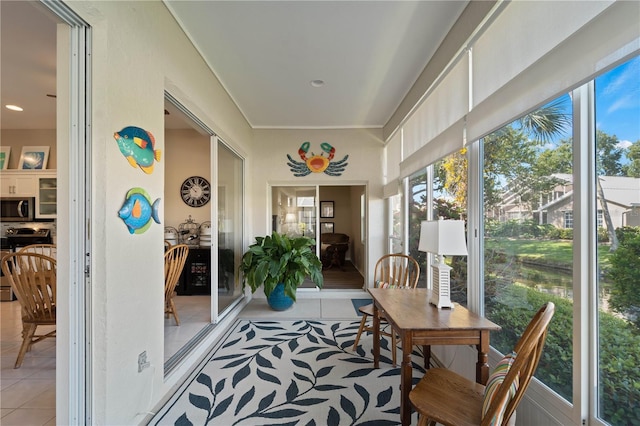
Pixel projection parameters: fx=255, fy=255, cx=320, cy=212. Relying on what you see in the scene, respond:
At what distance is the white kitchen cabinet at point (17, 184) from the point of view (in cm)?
414

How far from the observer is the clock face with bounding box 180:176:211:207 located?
4.72 m

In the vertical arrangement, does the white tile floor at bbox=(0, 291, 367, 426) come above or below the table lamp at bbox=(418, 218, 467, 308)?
below

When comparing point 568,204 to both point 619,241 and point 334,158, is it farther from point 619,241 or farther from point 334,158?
point 334,158

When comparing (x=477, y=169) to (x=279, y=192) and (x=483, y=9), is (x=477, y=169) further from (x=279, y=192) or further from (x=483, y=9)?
(x=279, y=192)

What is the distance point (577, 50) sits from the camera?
106cm

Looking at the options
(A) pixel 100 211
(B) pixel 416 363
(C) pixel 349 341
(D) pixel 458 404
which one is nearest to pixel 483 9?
(D) pixel 458 404

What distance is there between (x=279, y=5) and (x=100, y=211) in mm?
1875

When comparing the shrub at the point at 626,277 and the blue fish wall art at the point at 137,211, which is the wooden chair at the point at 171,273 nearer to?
the blue fish wall art at the point at 137,211

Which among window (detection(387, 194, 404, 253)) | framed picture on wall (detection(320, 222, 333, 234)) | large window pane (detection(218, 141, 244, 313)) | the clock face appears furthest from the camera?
framed picture on wall (detection(320, 222, 333, 234))

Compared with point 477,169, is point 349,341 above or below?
below

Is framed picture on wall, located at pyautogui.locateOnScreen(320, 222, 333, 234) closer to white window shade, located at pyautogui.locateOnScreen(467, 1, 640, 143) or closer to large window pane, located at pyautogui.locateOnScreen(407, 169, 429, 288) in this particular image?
large window pane, located at pyautogui.locateOnScreen(407, 169, 429, 288)

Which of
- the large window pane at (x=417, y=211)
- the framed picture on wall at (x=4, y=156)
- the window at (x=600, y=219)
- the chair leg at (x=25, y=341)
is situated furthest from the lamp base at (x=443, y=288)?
the framed picture on wall at (x=4, y=156)

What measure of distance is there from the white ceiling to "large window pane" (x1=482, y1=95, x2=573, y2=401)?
3.91ft

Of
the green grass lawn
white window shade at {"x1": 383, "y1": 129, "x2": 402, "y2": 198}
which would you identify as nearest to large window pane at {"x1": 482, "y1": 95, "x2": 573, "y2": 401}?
the green grass lawn
